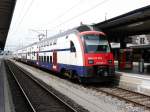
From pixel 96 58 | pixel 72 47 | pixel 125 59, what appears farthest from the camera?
pixel 125 59

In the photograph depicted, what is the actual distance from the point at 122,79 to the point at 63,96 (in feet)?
13.1

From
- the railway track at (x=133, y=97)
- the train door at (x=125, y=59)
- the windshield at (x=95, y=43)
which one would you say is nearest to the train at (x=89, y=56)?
the windshield at (x=95, y=43)

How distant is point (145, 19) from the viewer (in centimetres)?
1680

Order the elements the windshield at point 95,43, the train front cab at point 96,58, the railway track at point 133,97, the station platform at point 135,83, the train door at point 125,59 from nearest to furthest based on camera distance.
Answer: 1. the railway track at point 133,97
2. the station platform at point 135,83
3. the train front cab at point 96,58
4. the windshield at point 95,43
5. the train door at point 125,59

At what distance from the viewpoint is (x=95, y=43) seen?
54.9 feet

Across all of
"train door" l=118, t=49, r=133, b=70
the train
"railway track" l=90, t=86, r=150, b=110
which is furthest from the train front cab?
"train door" l=118, t=49, r=133, b=70

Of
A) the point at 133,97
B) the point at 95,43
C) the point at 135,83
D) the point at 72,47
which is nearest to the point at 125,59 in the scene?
the point at 72,47

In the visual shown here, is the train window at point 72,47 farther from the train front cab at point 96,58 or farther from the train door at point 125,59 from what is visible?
the train door at point 125,59

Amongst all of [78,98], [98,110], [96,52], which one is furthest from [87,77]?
[98,110]

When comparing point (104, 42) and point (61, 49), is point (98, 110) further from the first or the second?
point (61, 49)

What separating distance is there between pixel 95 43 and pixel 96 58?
0.94 metres

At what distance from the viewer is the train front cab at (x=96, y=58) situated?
16.0 m

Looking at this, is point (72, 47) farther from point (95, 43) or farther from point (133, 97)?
point (133, 97)

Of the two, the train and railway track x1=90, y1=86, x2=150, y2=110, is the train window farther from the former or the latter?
railway track x1=90, y1=86, x2=150, y2=110
